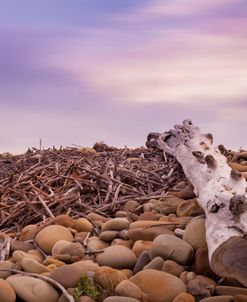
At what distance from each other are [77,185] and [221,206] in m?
3.20

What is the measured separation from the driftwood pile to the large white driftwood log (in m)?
0.61

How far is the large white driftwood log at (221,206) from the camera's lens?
14.2 ft

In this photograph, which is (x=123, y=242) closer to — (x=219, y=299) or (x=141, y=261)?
(x=141, y=261)

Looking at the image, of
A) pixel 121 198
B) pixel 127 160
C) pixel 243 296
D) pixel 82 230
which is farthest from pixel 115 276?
pixel 127 160

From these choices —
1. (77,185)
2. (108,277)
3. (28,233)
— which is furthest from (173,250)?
(77,185)

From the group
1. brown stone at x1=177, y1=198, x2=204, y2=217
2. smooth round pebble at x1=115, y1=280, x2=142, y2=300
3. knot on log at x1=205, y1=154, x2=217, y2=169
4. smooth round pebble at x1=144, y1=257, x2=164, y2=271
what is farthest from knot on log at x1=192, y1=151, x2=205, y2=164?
smooth round pebble at x1=115, y1=280, x2=142, y2=300

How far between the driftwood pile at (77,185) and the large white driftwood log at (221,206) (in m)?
0.61

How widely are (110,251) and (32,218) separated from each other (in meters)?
2.09

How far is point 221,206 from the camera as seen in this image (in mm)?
4891

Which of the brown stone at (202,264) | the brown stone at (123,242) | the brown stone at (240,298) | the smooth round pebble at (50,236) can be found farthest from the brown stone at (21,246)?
the brown stone at (240,298)

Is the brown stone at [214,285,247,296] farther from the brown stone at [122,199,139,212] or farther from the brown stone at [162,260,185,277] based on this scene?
the brown stone at [122,199,139,212]

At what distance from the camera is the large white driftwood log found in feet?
14.2

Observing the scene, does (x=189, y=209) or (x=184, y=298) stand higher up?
(x=189, y=209)

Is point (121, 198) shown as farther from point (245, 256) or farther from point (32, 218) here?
point (245, 256)
